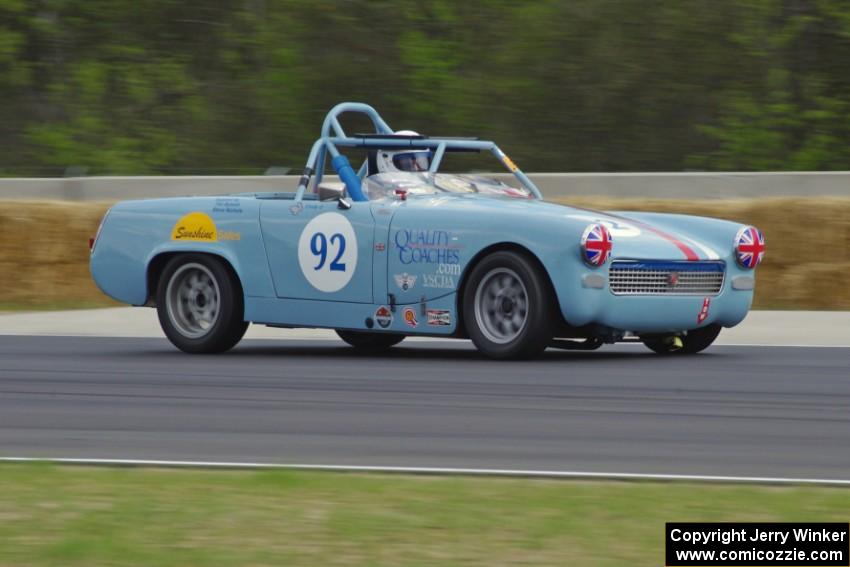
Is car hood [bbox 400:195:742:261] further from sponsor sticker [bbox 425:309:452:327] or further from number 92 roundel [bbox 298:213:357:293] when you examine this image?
sponsor sticker [bbox 425:309:452:327]

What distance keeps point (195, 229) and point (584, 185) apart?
20.8 ft

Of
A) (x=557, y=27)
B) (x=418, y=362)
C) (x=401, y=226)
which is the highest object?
(x=557, y=27)

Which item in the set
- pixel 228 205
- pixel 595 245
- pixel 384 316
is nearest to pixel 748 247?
pixel 595 245

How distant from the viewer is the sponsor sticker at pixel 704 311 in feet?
32.5

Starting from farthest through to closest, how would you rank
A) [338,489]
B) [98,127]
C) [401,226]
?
[98,127]
[401,226]
[338,489]

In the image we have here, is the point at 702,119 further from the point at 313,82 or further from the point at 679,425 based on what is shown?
the point at 679,425

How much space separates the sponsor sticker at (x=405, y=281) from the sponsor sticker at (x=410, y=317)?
13cm

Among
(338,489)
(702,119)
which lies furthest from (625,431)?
(702,119)

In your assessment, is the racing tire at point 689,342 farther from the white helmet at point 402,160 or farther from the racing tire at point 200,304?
the racing tire at point 200,304

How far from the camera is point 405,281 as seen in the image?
32.8 ft

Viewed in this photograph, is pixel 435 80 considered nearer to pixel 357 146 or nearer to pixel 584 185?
pixel 584 185

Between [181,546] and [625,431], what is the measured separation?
2835 mm

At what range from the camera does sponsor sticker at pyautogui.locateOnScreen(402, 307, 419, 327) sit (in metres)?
9.98

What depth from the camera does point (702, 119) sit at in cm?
2241
